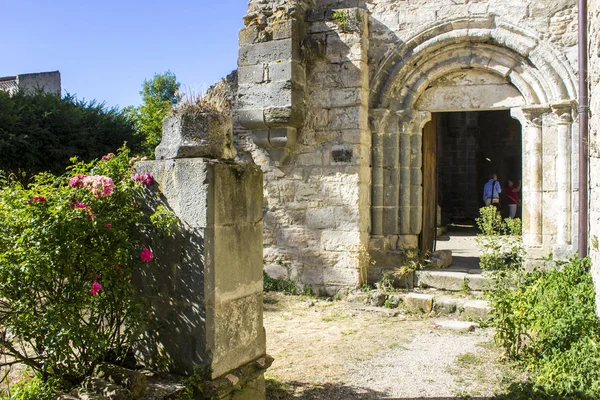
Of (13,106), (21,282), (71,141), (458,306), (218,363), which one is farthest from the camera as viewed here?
(71,141)

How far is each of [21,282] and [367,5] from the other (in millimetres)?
5983

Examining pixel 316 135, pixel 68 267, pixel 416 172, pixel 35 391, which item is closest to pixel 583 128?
pixel 416 172

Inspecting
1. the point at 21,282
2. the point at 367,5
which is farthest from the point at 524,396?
the point at 367,5

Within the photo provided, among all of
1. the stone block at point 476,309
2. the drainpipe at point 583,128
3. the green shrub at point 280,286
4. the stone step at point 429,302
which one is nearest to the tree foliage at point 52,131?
the green shrub at point 280,286

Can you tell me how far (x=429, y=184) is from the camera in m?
8.02

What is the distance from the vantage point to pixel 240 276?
338 cm

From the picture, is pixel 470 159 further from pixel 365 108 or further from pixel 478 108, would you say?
pixel 365 108

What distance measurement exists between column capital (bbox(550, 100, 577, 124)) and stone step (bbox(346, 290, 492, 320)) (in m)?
2.24

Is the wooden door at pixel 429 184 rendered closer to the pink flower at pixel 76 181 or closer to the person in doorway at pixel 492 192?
the pink flower at pixel 76 181

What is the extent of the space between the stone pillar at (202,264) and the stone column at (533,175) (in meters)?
4.47

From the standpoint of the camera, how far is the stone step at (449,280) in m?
6.91

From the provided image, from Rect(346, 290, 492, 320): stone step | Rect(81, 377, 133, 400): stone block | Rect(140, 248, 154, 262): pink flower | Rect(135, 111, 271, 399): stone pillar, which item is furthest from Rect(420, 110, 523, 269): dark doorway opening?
Rect(81, 377, 133, 400): stone block

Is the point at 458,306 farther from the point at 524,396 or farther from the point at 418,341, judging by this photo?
the point at 524,396

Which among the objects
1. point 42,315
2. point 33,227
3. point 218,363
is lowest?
point 218,363
